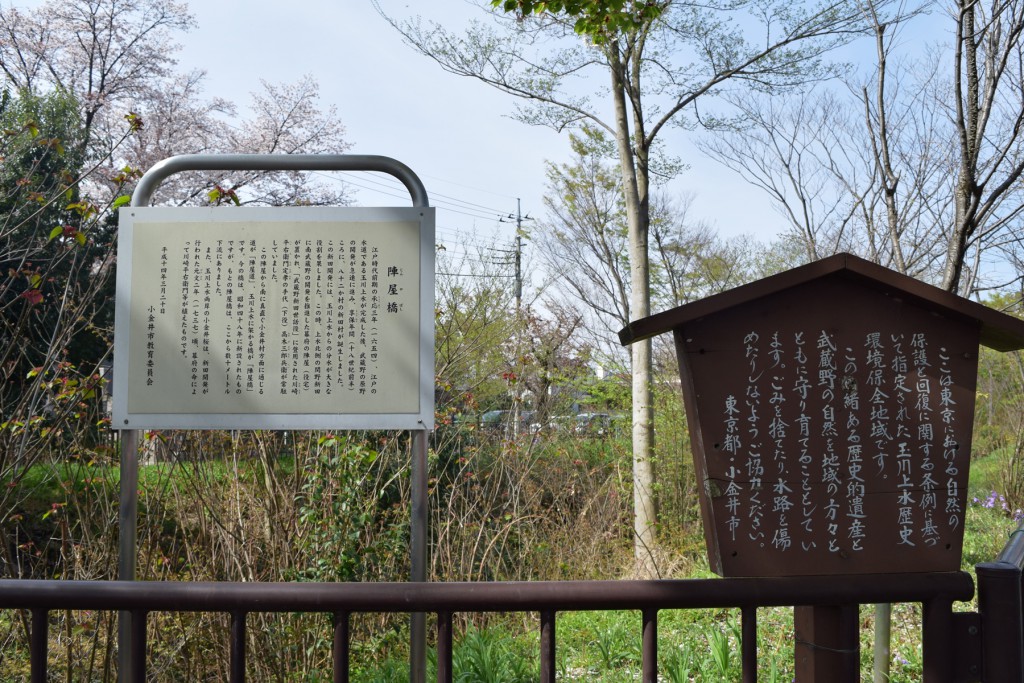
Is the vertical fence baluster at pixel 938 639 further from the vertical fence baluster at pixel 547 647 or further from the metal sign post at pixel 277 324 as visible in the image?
the metal sign post at pixel 277 324

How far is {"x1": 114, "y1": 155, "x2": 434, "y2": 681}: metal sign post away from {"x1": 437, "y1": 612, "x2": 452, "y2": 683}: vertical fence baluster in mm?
645

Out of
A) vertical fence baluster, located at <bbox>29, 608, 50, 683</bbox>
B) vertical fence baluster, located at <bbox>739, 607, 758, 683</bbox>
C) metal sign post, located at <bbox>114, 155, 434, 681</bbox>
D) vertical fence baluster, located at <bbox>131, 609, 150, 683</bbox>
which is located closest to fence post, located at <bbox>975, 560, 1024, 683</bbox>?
vertical fence baluster, located at <bbox>739, 607, 758, 683</bbox>

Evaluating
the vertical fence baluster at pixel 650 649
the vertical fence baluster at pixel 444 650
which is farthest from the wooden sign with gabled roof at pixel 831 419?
the vertical fence baluster at pixel 444 650

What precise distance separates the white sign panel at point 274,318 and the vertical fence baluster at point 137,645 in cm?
67

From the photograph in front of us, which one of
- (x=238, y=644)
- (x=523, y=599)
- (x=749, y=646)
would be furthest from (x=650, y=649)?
(x=238, y=644)

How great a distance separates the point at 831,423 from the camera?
1534mm

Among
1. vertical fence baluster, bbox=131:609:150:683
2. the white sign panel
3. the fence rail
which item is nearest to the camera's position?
the fence rail

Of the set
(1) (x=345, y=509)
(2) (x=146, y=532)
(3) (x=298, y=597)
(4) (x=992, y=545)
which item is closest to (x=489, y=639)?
(1) (x=345, y=509)

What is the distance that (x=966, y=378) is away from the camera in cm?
155

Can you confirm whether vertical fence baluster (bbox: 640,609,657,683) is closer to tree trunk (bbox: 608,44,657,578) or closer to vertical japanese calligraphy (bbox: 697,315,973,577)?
vertical japanese calligraphy (bbox: 697,315,973,577)

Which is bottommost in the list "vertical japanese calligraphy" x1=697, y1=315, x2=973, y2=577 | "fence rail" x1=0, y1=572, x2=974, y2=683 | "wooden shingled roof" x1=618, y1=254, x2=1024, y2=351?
"fence rail" x1=0, y1=572, x2=974, y2=683

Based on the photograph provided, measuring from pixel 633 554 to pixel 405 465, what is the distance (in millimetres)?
2750

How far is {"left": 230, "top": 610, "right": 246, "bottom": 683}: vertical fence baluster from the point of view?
1500mm

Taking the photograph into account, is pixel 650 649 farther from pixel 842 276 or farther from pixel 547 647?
pixel 842 276
